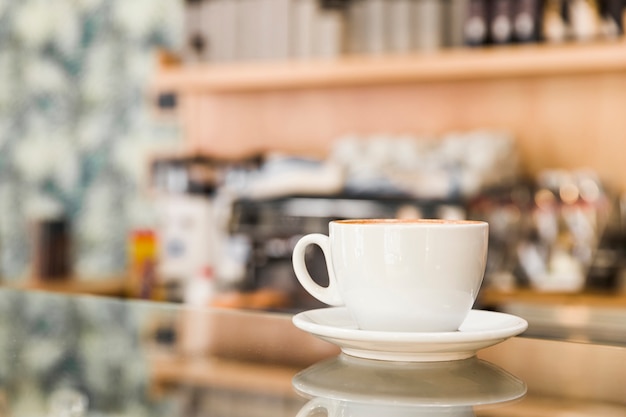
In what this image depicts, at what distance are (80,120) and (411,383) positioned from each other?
3.29m

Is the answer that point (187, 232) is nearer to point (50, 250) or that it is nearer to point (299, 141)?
point (299, 141)

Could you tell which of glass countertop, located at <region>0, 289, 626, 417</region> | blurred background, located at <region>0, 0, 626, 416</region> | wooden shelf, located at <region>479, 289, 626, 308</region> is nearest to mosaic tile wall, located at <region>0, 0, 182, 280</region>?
blurred background, located at <region>0, 0, 626, 416</region>

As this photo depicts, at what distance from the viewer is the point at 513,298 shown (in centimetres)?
216

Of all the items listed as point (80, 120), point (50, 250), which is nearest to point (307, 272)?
point (50, 250)

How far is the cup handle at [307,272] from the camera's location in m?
0.58

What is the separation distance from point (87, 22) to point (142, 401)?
3.35 m

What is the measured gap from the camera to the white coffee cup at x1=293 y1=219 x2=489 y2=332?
52 centimetres

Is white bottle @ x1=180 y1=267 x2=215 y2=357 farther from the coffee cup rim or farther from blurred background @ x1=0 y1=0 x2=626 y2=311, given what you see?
blurred background @ x1=0 y1=0 x2=626 y2=311

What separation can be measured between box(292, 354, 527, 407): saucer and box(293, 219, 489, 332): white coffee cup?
30 mm

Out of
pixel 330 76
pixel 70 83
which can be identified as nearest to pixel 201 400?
pixel 330 76

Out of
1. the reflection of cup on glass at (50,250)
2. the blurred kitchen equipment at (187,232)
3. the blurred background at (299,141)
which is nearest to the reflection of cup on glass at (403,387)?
the blurred background at (299,141)

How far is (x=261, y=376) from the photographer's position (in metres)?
0.50

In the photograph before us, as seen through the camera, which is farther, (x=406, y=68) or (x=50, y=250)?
(x=50, y=250)

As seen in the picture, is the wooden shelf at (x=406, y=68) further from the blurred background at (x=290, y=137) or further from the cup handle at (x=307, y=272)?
the cup handle at (x=307, y=272)
